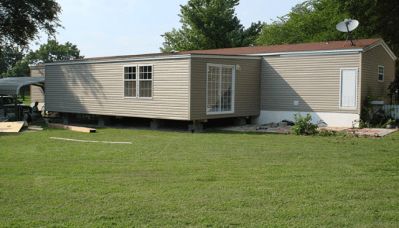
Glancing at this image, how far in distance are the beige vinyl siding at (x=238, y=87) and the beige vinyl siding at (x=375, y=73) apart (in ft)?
13.0

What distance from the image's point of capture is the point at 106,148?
1138cm

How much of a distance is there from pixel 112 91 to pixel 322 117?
25.9 feet

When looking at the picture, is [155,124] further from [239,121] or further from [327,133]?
[327,133]

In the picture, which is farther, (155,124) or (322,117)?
(155,124)

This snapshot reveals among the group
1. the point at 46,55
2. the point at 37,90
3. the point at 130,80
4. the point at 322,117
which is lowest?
the point at 322,117

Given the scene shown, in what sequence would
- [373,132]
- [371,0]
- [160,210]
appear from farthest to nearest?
[371,0]
[373,132]
[160,210]

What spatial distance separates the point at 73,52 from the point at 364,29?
7634 centimetres

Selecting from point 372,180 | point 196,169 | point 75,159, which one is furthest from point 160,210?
point 75,159

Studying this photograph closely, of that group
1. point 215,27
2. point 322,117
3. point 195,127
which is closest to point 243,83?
point 195,127

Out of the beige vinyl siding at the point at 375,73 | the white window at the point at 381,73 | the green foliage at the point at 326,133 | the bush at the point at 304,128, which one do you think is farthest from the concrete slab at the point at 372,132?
the white window at the point at 381,73

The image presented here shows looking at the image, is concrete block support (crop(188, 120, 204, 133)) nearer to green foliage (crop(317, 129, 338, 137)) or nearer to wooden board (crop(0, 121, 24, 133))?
green foliage (crop(317, 129, 338, 137))

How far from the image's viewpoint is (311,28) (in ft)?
114

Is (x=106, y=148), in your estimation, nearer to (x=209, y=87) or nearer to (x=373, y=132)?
(x=209, y=87)

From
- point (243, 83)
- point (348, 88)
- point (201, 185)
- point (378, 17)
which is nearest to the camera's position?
point (201, 185)
